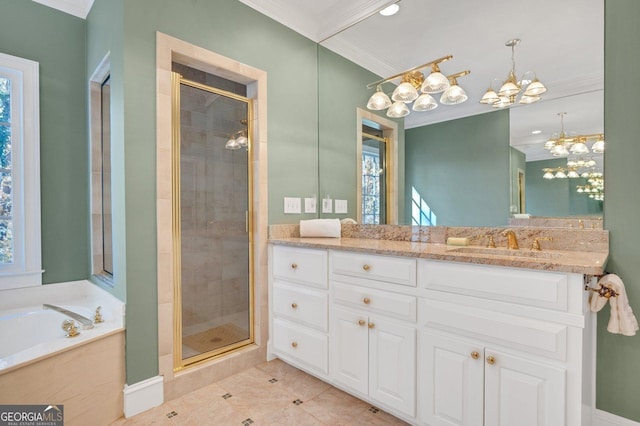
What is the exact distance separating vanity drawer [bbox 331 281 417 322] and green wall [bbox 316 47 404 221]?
881 millimetres

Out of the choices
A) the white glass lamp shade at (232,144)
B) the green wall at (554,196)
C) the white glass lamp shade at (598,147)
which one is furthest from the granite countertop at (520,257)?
the white glass lamp shade at (232,144)

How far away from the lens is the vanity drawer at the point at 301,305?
1946 mm

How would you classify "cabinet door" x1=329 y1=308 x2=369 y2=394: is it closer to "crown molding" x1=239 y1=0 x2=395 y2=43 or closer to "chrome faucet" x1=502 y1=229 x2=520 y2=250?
"chrome faucet" x1=502 y1=229 x2=520 y2=250

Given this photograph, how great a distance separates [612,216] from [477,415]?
1.16 metres

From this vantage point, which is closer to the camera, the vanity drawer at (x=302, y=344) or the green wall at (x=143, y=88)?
the green wall at (x=143, y=88)

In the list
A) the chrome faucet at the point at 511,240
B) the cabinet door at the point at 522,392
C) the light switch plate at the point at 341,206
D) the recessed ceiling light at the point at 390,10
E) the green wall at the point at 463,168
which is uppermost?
the recessed ceiling light at the point at 390,10

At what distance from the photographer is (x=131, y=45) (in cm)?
172

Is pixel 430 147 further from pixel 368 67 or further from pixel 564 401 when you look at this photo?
pixel 564 401

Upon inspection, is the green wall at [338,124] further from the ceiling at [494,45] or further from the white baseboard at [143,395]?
the white baseboard at [143,395]

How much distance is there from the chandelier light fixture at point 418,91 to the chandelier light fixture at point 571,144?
540 millimetres

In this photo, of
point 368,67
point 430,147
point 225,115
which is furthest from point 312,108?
point 430,147

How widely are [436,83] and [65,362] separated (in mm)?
2624

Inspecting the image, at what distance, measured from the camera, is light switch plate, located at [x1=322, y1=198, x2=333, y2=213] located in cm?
271

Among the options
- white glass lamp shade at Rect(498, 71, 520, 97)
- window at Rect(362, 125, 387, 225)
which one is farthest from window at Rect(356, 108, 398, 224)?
white glass lamp shade at Rect(498, 71, 520, 97)
